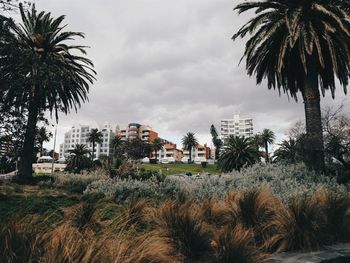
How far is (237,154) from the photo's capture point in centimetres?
3966

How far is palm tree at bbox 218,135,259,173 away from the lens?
39409 millimetres

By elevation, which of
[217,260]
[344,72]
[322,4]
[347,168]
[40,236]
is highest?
[322,4]

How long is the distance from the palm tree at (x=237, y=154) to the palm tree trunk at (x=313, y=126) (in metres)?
21.0

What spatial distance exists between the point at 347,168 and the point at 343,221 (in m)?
11.2

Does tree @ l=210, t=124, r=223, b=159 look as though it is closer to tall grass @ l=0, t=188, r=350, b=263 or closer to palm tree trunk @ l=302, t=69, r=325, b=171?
palm tree trunk @ l=302, t=69, r=325, b=171

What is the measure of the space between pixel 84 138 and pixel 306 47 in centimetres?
17640

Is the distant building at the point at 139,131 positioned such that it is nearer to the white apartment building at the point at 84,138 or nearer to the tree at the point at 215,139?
the white apartment building at the point at 84,138

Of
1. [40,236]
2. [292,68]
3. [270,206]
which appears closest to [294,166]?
[292,68]

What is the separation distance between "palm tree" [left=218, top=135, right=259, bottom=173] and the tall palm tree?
18.9m

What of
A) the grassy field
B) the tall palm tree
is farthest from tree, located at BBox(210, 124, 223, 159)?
the tall palm tree

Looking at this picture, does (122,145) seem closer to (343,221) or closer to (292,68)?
(292,68)

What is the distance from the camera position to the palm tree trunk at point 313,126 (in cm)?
1758

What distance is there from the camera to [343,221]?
7.48 metres

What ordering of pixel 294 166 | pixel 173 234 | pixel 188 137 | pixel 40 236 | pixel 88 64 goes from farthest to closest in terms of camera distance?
pixel 188 137
pixel 88 64
pixel 294 166
pixel 173 234
pixel 40 236
